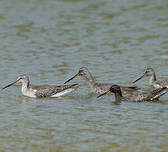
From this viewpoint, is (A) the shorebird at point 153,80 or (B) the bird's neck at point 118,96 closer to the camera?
(B) the bird's neck at point 118,96

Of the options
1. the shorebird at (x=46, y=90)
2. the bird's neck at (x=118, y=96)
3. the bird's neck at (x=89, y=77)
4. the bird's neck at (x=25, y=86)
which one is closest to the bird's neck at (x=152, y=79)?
the bird's neck at (x=89, y=77)

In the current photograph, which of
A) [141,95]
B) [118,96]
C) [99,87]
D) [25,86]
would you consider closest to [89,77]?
[99,87]

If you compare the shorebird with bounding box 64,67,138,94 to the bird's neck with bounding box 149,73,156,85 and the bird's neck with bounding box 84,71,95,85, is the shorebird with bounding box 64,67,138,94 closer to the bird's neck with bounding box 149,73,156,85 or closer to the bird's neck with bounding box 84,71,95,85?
the bird's neck with bounding box 84,71,95,85

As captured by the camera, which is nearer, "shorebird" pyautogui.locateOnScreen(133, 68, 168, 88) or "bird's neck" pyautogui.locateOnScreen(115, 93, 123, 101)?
"bird's neck" pyautogui.locateOnScreen(115, 93, 123, 101)

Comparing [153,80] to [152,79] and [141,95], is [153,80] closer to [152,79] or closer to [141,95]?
[152,79]

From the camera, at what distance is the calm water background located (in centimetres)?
1012

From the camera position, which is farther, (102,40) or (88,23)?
(88,23)

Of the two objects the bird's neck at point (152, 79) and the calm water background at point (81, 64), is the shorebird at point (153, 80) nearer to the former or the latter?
the bird's neck at point (152, 79)

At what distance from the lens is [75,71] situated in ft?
55.9

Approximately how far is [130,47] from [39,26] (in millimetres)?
5030

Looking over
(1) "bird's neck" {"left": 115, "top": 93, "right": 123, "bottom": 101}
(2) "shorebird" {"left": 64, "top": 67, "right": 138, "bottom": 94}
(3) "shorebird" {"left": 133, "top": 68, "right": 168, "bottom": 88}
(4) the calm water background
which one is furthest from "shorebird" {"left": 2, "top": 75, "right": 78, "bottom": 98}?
(3) "shorebird" {"left": 133, "top": 68, "right": 168, "bottom": 88}

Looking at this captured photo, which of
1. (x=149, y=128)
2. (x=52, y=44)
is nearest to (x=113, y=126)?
(x=149, y=128)

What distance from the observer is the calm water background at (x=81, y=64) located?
33.2 feet

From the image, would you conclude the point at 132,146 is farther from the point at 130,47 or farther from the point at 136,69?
the point at 130,47
